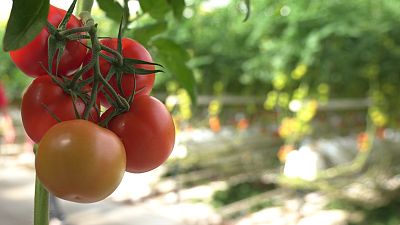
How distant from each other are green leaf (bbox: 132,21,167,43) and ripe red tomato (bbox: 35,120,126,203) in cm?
22

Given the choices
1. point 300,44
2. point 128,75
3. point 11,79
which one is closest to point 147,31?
point 128,75

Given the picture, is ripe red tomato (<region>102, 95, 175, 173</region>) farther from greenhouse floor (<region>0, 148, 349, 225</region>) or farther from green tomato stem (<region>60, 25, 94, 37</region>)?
greenhouse floor (<region>0, 148, 349, 225</region>)

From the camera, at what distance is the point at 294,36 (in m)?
2.11

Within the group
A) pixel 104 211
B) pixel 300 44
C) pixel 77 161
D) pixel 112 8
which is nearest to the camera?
pixel 77 161

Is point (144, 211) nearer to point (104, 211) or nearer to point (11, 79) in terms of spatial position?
point (104, 211)

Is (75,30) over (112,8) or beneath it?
beneath

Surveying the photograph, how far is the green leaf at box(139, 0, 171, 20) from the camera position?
414 millimetres

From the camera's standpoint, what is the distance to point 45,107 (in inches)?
9.8

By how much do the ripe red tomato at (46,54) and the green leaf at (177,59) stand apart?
0.17 m

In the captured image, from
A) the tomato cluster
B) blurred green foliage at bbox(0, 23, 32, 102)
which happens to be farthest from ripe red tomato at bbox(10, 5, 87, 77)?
blurred green foliage at bbox(0, 23, 32, 102)

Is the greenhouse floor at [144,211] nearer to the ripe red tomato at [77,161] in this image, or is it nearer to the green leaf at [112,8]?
the green leaf at [112,8]

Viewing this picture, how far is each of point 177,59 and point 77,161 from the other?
244 millimetres

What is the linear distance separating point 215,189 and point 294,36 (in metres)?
1.45

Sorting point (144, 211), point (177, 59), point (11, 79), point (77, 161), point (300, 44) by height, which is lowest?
point (77, 161)
